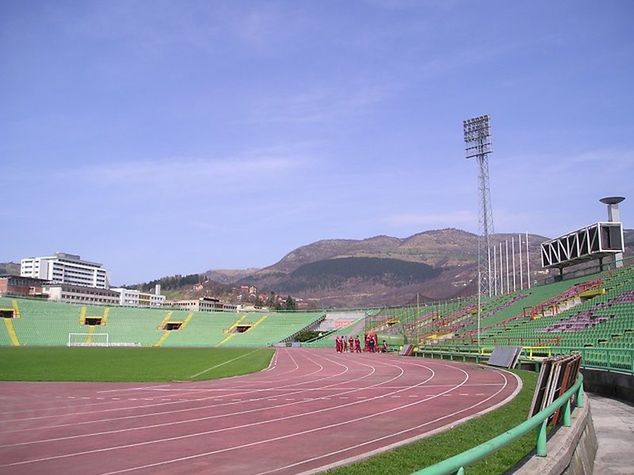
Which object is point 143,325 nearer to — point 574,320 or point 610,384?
point 574,320

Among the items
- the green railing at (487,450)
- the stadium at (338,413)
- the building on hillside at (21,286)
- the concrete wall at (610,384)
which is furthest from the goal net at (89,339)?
the green railing at (487,450)

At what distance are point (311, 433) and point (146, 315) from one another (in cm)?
7110

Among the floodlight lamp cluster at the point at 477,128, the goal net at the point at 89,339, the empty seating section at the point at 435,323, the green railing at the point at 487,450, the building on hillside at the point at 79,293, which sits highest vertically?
the floodlight lamp cluster at the point at 477,128

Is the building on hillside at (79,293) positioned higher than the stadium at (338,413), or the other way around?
A: the building on hillside at (79,293)

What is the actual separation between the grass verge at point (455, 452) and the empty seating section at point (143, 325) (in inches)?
2397

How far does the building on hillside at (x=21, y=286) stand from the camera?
112 m

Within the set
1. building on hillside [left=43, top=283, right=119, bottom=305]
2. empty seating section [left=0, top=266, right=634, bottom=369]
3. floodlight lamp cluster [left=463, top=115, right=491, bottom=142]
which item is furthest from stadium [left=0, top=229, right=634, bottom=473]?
building on hillside [left=43, top=283, right=119, bottom=305]

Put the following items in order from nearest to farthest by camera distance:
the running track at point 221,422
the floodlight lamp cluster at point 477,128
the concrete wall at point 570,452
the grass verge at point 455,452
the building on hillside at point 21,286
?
the concrete wall at point 570,452 → the grass verge at point 455,452 → the running track at point 221,422 → the floodlight lamp cluster at point 477,128 → the building on hillside at point 21,286

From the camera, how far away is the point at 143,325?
241ft

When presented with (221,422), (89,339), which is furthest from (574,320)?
(89,339)

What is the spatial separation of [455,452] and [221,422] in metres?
5.13

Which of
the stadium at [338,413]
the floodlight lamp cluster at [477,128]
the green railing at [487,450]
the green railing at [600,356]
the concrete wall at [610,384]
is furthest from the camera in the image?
the floodlight lamp cluster at [477,128]

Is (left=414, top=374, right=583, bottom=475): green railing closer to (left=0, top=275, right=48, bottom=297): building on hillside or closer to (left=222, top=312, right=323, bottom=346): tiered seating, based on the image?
(left=222, top=312, right=323, bottom=346): tiered seating

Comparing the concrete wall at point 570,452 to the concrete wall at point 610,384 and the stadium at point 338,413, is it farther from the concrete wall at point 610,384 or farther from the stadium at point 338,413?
the concrete wall at point 610,384
